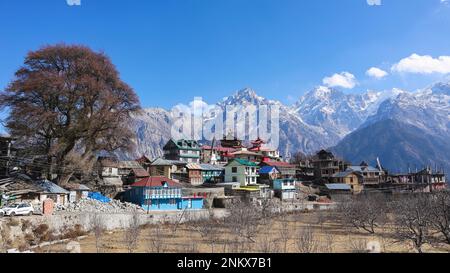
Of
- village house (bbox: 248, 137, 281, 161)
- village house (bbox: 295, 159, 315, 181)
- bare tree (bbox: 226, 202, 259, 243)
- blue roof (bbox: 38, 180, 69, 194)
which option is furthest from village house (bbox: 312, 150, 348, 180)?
blue roof (bbox: 38, 180, 69, 194)

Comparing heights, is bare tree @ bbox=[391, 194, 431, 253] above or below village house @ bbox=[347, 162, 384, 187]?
below

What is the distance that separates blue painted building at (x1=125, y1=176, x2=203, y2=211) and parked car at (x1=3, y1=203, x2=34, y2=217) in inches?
716

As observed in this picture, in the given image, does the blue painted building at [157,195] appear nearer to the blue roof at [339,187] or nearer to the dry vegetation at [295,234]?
the dry vegetation at [295,234]

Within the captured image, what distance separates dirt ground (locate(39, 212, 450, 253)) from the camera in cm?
2573

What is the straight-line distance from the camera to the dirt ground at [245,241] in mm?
25734

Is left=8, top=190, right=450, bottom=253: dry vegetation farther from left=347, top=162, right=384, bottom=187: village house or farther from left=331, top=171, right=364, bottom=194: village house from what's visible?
left=347, top=162, right=384, bottom=187: village house

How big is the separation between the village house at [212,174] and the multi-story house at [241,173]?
7.12 feet

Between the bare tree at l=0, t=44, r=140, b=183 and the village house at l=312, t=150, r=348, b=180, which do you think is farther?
the village house at l=312, t=150, r=348, b=180

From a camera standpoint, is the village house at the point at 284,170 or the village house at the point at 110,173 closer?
the village house at the point at 110,173

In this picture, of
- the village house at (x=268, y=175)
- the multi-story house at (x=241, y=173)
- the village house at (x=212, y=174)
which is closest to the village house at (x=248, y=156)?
the village house at (x=268, y=175)

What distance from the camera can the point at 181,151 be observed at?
3066 inches

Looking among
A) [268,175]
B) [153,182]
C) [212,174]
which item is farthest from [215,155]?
[153,182]
